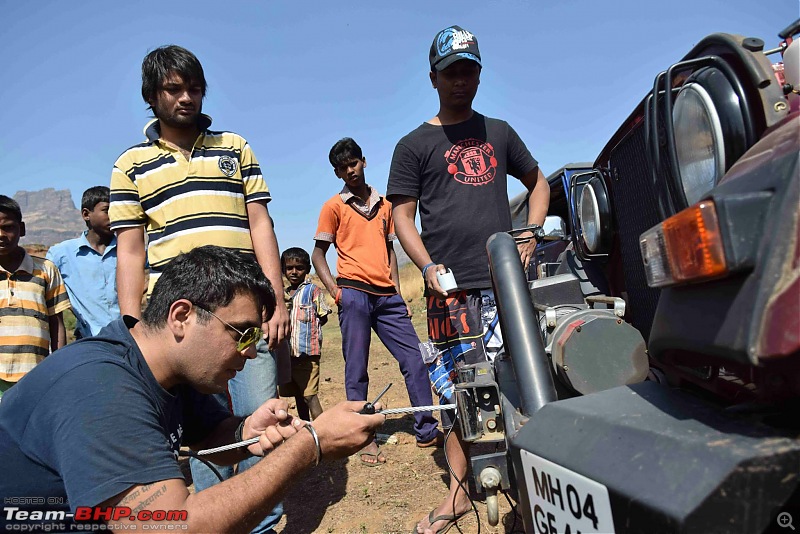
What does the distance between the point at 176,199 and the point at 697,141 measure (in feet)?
7.30

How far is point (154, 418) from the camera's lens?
1652 mm

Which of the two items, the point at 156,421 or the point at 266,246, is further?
the point at 266,246

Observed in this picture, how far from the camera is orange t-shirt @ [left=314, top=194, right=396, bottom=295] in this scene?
4.44m

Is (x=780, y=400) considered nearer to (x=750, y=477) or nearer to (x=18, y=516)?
(x=750, y=477)

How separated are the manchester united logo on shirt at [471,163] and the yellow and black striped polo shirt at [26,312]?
309 cm

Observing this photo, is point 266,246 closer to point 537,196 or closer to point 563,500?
point 537,196

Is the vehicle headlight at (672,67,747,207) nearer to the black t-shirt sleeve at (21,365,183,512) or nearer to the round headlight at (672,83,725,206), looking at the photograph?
the round headlight at (672,83,725,206)

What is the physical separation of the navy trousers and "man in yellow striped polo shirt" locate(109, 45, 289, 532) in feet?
4.70

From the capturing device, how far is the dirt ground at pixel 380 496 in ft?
10.4

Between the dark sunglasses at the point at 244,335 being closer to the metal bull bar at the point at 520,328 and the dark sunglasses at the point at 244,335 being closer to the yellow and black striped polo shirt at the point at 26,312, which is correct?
the metal bull bar at the point at 520,328

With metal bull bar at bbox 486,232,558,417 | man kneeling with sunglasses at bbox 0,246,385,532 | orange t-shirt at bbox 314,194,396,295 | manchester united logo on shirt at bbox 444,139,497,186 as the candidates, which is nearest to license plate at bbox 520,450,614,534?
metal bull bar at bbox 486,232,558,417

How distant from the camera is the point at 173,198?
2.76m

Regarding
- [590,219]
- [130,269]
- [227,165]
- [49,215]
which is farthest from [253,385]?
[49,215]

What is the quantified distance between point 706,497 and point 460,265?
212cm
